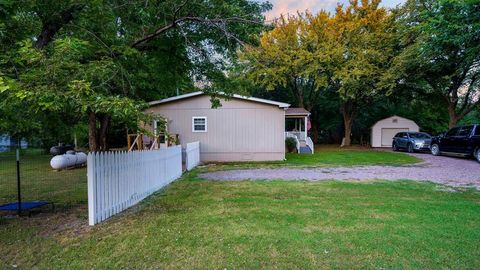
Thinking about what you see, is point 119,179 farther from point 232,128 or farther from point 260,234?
point 232,128

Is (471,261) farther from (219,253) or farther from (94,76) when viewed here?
(94,76)

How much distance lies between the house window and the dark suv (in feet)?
39.8

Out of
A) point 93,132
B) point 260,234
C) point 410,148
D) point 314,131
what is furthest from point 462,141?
point 314,131

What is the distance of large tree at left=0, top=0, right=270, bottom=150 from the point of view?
3949 mm

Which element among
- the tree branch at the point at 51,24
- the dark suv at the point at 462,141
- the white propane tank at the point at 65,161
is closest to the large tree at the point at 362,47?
the dark suv at the point at 462,141

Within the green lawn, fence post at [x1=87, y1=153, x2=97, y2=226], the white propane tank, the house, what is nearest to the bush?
the house

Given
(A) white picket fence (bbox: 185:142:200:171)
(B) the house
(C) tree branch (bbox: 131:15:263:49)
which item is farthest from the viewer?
(B) the house

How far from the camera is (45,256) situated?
3709 millimetres

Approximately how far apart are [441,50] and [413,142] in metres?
6.17

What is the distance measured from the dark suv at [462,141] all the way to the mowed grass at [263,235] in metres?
9.01

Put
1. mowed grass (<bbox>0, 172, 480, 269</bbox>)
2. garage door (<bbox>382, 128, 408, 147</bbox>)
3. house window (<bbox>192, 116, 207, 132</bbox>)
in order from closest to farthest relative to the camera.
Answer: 1. mowed grass (<bbox>0, 172, 480, 269</bbox>)
2. house window (<bbox>192, 116, 207, 132</bbox>)
3. garage door (<bbox>382, 128, 408, 147</bbox>)

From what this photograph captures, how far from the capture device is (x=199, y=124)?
15922mm

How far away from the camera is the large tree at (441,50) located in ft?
42.5

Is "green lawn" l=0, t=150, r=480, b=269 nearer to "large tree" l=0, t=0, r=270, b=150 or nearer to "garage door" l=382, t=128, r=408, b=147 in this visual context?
"large tree" l=0, t=0, r=270, b=150
